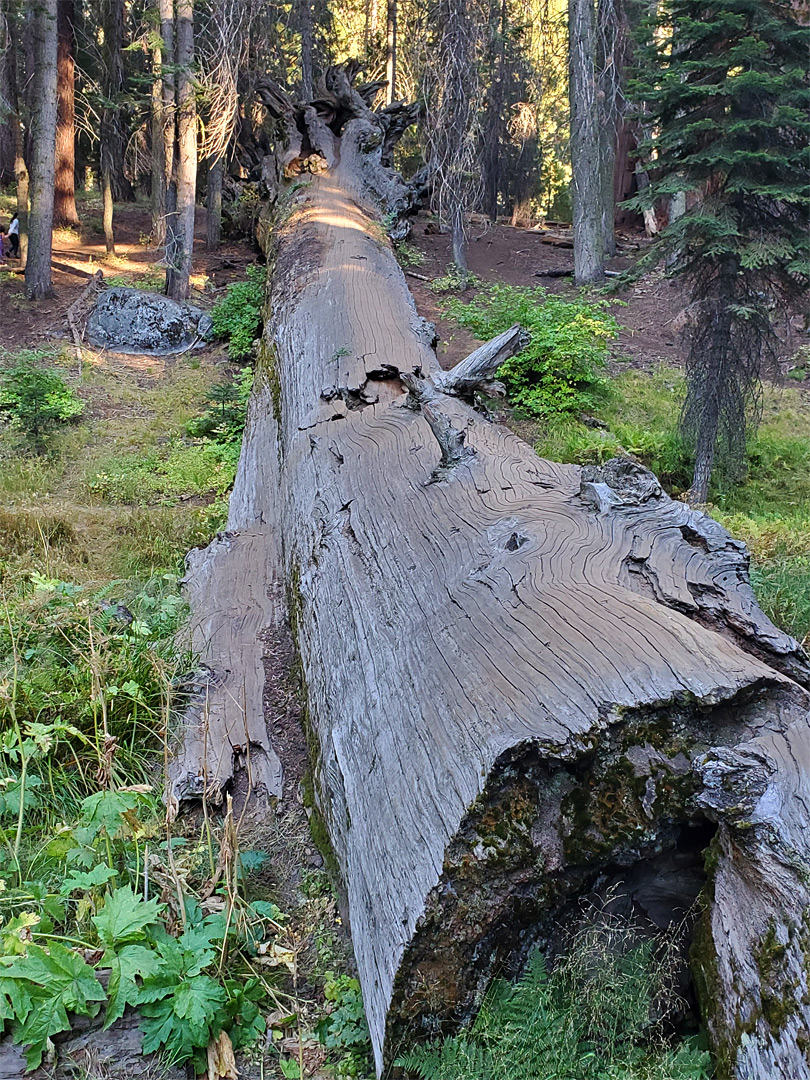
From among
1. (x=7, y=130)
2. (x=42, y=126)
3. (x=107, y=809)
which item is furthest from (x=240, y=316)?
(x=7, y=130)

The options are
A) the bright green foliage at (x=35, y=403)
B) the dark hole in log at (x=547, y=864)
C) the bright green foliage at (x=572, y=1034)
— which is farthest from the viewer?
the bright green foliage at (x=35, y=403)

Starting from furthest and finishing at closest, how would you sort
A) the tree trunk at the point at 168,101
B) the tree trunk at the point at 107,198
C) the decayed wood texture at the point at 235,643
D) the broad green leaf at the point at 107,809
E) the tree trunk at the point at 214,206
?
the tree trunk at the point at 214,206 → the tree trunk at the point at 107,198 → the tree trunk at the point at 168,101 → the decayed wood texture at the point at 235,643 → the broad green leaf at the point at 107,809

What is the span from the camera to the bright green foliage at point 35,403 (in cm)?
759

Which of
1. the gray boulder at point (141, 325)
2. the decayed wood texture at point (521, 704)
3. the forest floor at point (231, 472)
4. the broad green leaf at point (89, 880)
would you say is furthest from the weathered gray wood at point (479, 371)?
the gray boulder at point (141, 325)

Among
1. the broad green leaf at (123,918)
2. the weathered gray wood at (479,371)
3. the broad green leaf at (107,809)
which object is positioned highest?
the weathered gray wood at (479,371)

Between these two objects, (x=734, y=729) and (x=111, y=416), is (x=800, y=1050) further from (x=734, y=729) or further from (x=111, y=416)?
(x=111, y=416)

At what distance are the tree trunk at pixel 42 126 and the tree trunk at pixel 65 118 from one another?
259 centimetres

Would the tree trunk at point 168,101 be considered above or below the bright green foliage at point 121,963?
above

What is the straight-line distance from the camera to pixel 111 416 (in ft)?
28.3

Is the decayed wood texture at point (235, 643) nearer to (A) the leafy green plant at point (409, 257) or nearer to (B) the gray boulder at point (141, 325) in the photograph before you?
(B) the gray boulder at point (141, 325)

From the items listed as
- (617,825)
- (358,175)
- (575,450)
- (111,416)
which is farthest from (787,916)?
(358,175)

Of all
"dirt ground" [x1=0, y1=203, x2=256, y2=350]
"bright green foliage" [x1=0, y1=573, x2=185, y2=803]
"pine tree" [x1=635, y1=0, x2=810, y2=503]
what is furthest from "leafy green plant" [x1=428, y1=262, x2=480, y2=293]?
"bright green foliage" [x1=0, y1=573, x2=185, y2=803]

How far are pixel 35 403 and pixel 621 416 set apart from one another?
6.42 m

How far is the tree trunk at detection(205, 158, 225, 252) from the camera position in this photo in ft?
50.1
